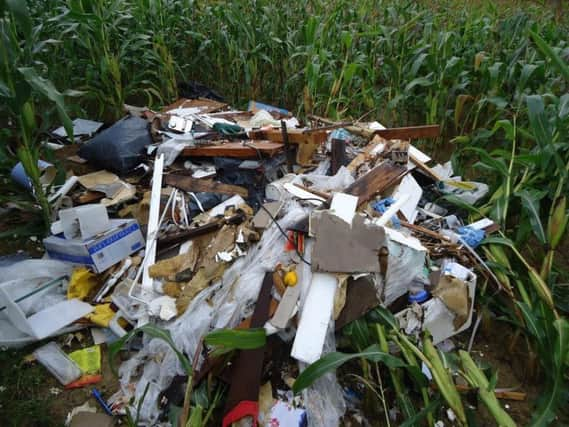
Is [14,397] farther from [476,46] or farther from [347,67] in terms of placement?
[476,46]

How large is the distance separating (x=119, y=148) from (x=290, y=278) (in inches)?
74.6

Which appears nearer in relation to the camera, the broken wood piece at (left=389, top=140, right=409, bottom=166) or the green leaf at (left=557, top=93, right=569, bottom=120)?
the green leaf at (left=557, top=93, right=569, bottom=120)

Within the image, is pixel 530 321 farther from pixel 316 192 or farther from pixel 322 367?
pixel 316 192

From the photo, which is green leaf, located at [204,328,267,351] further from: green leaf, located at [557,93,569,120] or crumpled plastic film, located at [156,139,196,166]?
green leaf, located at [557,93,569,120]

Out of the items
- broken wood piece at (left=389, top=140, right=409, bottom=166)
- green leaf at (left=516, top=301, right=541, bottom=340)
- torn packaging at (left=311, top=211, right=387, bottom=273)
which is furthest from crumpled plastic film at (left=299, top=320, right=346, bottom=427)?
broken wood piece at (left=389, top=140, right=409, bottom=166)

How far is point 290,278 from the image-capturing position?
6.63 feet

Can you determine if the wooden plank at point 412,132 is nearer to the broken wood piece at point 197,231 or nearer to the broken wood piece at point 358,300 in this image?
the broken wood piece at point 197,231

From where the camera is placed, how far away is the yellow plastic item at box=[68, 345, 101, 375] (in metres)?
2.04

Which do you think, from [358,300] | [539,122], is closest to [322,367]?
[358,300]

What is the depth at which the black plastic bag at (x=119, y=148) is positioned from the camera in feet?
9.73

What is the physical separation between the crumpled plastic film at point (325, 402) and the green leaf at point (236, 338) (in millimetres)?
447

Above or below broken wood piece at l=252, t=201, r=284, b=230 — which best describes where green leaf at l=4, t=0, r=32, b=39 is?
above

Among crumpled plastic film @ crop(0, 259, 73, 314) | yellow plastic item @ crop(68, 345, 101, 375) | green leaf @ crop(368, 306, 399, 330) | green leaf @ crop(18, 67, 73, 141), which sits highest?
green leaf @ crop(18, 67, 73, 141)

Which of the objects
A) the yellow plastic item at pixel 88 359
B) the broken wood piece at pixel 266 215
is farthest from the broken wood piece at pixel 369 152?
the yellow plastic item at pixel 88 359
